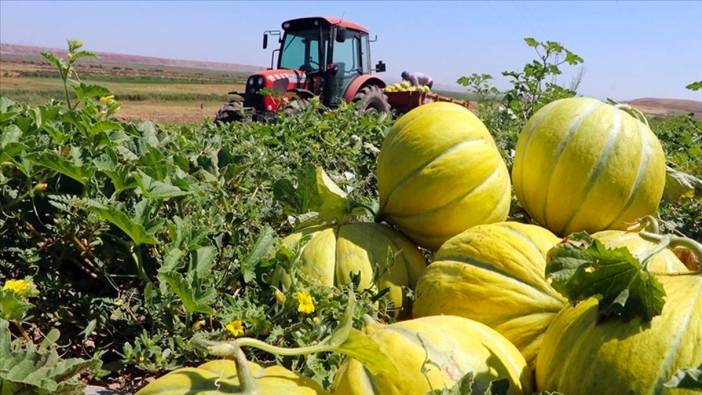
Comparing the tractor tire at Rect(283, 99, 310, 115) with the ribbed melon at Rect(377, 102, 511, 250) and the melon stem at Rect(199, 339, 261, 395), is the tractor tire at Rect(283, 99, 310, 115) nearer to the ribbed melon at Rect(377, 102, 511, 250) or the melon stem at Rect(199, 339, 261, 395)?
the ribbed melon at Rect(377, 102, 511, 250)

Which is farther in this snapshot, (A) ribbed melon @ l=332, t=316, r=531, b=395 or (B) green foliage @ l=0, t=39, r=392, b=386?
(B) green foliage @ l=0, t=39, r=392, b=386

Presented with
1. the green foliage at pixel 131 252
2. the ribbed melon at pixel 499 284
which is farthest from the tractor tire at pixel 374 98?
the ribbed melon at pixel 499 284

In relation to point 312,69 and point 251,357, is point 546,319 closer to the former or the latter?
point 251,357

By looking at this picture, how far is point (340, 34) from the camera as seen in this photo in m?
13.5

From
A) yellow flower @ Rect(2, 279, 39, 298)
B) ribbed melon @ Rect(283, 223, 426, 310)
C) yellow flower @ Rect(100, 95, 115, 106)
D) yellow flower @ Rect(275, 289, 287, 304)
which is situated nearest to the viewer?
yellow flower @ Rect(2, 279, 39, 298)

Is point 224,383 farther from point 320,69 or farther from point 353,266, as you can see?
point 320,69

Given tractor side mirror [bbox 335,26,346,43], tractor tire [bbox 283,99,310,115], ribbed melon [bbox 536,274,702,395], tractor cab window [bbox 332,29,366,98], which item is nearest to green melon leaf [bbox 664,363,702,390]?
ribbed melon [bbox 536,274,702,395]

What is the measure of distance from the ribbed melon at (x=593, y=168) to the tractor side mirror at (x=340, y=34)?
1135 cm

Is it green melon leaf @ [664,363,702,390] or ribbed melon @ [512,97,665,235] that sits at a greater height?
ribbed melon @ [512,97,665,235]

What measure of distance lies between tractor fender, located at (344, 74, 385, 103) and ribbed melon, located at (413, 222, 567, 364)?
11.0 m

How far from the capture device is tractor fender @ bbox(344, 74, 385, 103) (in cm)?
1350

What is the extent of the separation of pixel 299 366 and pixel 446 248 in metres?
0.61

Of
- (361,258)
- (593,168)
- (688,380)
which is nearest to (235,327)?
(361,258)

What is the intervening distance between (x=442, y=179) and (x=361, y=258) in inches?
15.4
